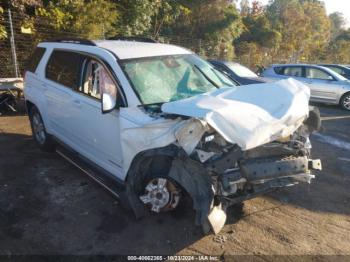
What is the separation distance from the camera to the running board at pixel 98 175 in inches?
174

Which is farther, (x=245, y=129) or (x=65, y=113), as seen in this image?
(x=65, y=113)

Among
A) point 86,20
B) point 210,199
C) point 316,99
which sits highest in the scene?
point 86,20

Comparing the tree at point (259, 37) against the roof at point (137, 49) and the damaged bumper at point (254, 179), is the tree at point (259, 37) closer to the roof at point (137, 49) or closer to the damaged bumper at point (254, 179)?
the roof at point (137, 49)

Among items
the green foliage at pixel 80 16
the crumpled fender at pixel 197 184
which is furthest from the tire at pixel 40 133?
the green foliage at pixel 80 16

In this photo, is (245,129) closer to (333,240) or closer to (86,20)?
(333,240)

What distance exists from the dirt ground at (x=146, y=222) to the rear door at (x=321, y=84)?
7.91 m

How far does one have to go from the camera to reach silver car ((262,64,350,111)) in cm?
1272

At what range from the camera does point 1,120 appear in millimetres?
8867

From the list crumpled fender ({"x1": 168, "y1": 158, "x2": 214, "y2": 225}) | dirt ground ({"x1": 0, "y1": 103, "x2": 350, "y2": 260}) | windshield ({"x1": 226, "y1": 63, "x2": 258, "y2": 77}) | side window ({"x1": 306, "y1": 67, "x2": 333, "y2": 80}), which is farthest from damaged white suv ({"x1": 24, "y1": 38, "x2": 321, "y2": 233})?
side window ({"x1": 306, "y1": 67, "x2": 333, "y2": 80})

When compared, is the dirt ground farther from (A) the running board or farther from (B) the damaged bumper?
(B) the damaged bumper

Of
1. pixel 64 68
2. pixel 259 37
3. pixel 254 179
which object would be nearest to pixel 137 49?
pixel 64 68

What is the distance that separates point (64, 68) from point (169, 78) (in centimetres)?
185

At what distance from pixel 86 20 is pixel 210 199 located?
462 inches

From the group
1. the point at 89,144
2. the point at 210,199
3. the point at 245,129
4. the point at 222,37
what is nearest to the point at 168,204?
the point at 210,199
